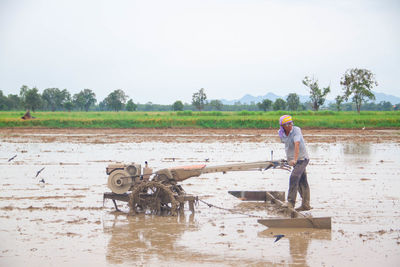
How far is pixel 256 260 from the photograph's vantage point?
225 inches

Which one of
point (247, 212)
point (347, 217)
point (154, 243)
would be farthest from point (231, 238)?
point (347, 217)

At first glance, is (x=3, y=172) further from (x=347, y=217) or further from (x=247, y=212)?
(x=347, y=217)

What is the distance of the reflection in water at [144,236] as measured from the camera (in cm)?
593

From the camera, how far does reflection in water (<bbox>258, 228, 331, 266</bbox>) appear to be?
5.92m

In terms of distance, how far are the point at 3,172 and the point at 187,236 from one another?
782 centimetres

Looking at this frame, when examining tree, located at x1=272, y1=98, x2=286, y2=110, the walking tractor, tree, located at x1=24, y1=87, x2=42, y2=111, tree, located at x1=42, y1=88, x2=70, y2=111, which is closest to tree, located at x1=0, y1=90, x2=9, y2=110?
tree, located at x1=42, y1=88, x2=70, y2=111

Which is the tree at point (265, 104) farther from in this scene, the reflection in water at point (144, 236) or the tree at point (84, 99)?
the reflection in water at point (144, 236)

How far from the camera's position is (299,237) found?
664 centimetres

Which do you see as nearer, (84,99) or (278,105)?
(278,105)

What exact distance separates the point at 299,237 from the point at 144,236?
218cm

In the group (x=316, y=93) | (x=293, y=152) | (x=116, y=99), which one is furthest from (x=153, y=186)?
(x=116, y=99)

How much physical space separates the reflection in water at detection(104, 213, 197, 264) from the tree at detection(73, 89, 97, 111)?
112 meters

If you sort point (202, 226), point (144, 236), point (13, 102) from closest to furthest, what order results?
point (144, 236) → point (202, 226) → point (13, 102)

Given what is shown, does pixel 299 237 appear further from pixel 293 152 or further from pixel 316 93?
pixel 316 93
